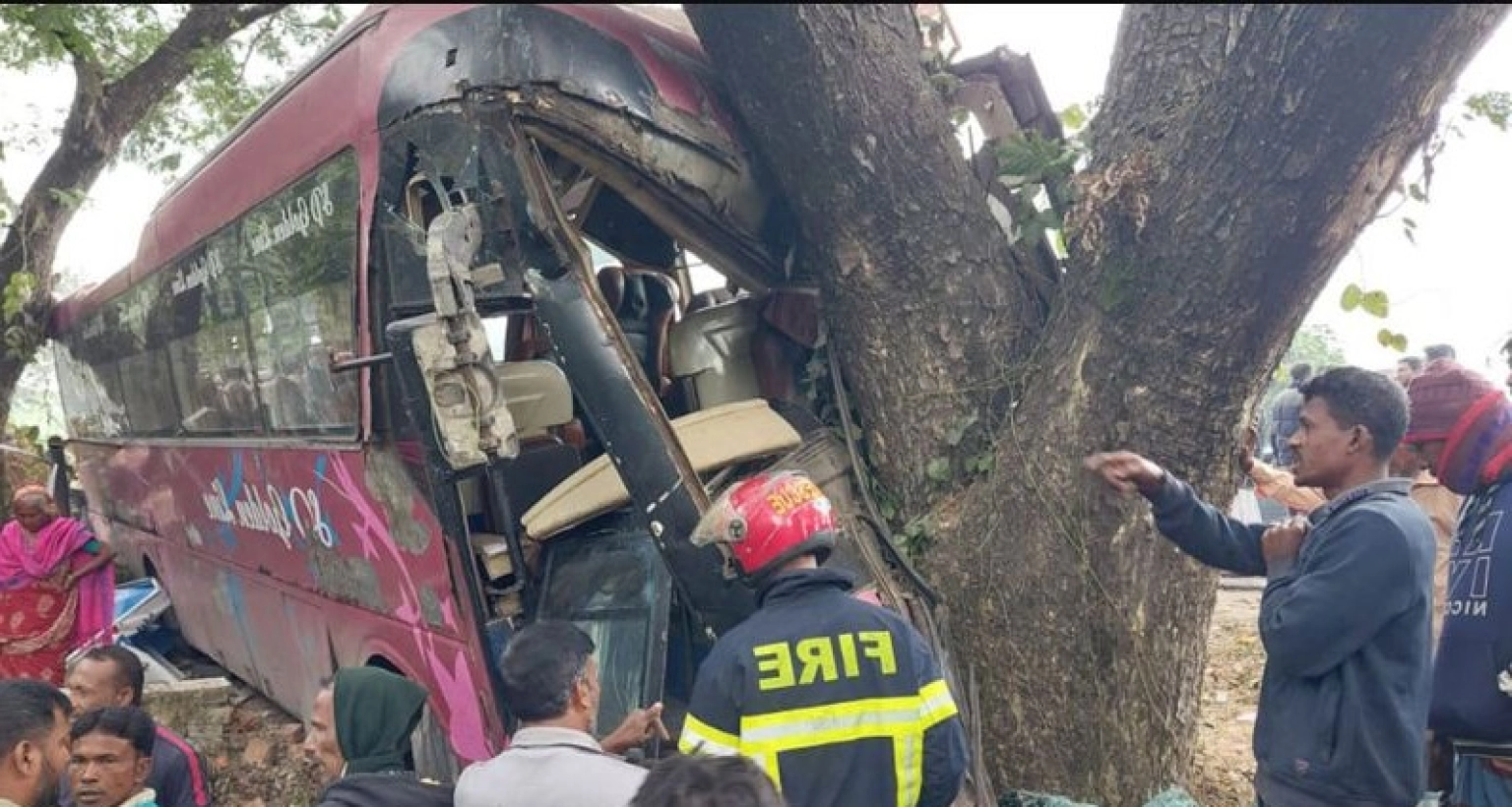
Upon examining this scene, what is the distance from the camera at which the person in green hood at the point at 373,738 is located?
2.16 meters

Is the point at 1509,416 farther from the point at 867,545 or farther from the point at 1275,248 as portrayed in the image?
the point at 867,545

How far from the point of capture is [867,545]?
3.55m

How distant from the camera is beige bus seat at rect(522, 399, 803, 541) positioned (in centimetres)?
347

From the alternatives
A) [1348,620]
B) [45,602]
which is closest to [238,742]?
[45,602]

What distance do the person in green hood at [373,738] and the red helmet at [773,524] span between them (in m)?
0.79

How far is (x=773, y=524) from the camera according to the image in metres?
2.31

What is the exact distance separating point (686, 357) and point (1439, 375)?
2.43 metres

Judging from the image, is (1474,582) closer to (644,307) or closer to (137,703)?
(644,307)

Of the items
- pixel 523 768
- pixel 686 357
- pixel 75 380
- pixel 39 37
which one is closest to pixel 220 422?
pixel 686 357

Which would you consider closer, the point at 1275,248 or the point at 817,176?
the point at 1275,248

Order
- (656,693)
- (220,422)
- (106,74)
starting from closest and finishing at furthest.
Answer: (656,693) → (220,422) → (106,74)

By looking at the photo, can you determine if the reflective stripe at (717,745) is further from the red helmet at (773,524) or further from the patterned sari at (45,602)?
the patterned sari at (45,602)

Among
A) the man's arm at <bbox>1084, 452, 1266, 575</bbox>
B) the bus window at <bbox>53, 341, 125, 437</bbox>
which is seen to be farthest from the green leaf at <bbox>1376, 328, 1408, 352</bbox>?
the bus window at <bbox>53, 341, 125, 437</bbox>

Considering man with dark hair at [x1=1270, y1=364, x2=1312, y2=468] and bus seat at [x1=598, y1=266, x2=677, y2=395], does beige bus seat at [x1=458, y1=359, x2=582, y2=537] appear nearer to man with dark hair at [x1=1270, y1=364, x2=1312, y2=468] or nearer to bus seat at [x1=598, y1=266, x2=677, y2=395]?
bus seat at [x1=598, y1=266, x2=677, y2=395]
